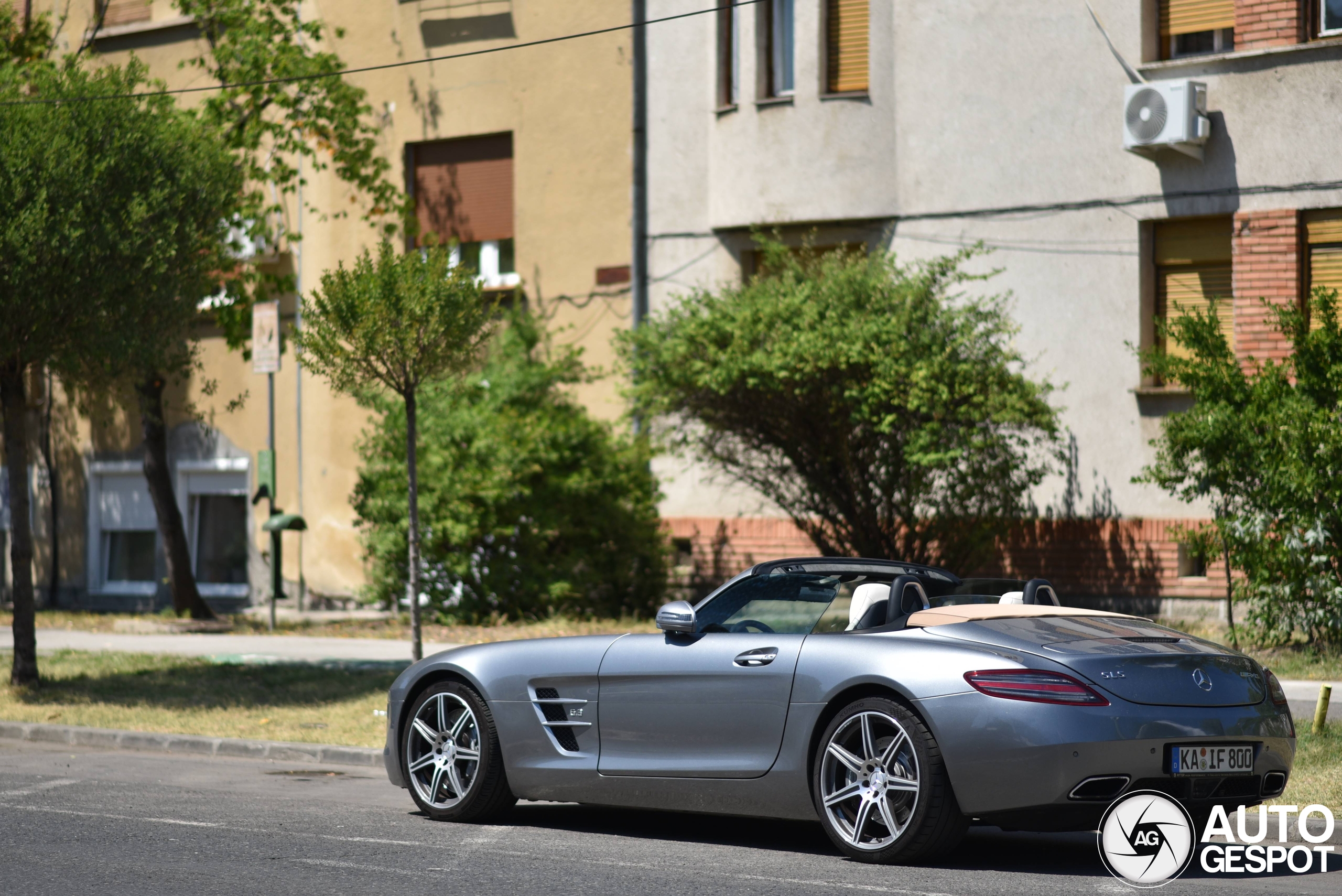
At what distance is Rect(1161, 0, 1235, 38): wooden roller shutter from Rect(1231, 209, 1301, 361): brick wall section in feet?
6.44

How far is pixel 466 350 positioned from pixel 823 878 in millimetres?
7374

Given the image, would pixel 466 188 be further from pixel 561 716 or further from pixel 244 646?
pixel 561 716

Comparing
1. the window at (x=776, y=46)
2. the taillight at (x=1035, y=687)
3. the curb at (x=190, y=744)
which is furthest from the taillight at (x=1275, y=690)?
the window at (x=776, y=46)

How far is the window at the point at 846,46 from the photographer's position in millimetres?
18312

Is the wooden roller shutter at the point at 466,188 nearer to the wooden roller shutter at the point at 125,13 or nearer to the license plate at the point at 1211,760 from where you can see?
the wooden roller shutter at the point at 125,13

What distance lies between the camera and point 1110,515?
669 inches

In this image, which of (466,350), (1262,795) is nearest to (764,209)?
(466,350)

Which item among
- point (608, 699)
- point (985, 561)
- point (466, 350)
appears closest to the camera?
point (608, 699)

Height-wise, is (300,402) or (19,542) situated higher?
(300,402)

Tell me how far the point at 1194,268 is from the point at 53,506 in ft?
56.2

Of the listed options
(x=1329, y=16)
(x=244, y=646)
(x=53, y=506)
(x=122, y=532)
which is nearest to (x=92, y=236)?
(x=244, y=646)

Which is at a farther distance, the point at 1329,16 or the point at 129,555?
the point at 129,555

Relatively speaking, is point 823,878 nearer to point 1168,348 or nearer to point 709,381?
point 709,381

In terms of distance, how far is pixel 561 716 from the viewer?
24.8 feet
